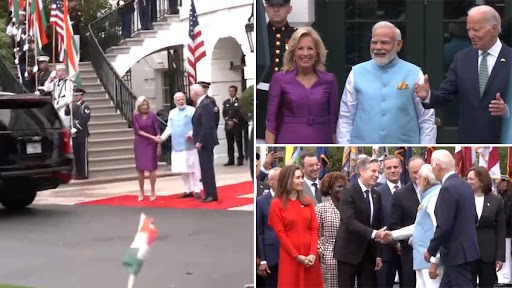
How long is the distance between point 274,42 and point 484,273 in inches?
86.8

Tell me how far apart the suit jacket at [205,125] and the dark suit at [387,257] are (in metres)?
7.99

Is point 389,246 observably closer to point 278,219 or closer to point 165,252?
point 278,219

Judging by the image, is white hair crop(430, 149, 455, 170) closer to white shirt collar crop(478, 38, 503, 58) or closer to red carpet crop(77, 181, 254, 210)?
white shirt collar crop(478, 38, 503, 58)

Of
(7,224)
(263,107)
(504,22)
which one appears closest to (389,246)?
(263,107)

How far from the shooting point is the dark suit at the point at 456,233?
642 centimetres

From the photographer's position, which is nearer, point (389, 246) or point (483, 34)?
point (483, 34)

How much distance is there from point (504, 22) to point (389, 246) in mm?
1661

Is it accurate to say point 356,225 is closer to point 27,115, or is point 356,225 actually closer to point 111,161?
point 27,115

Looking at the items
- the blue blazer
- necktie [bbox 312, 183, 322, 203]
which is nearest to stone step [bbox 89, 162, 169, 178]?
the blue blazer

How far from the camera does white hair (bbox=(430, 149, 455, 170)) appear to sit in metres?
6.12

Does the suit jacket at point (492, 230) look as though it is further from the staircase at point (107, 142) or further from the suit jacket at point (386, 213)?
the staircase at point (107, 142)

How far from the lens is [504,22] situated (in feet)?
19.2

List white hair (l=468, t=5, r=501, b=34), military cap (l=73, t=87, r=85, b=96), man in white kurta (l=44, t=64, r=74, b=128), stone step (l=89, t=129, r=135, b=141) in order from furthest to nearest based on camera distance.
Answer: stone step (l=89, t=129, r=135, b=141) → military cap (l=73, t=87, r=85, b=96) → man in white kurta (l=44, t=64, r=74, b=128) → white hair (l=468, t=5, r=501, b=34)

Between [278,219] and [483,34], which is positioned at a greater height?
[483,34]
